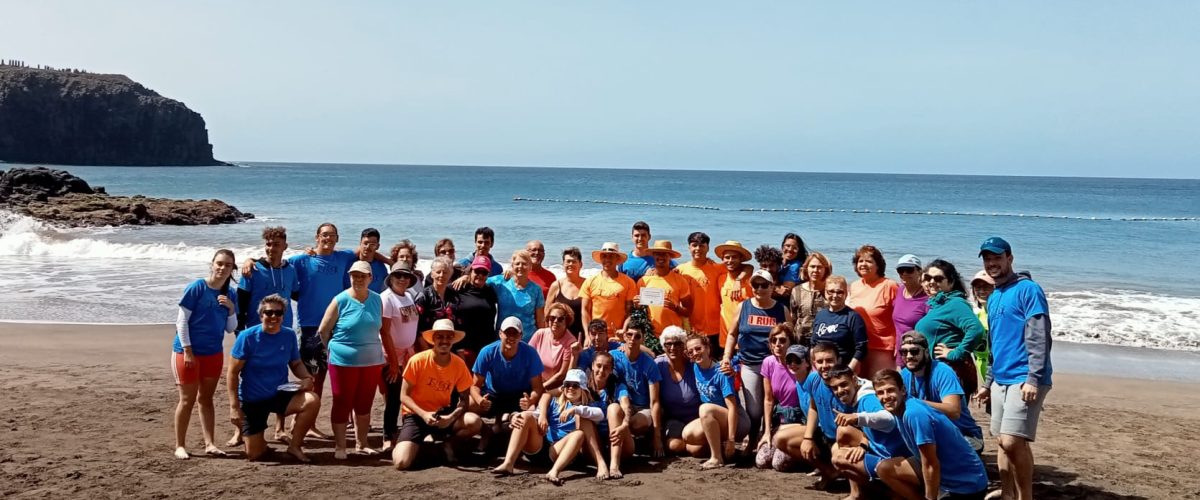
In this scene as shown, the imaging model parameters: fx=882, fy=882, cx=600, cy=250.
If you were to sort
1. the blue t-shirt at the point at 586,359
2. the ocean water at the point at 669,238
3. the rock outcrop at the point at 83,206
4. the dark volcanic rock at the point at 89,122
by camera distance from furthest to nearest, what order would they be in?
the dark volcanic rock at the point at 89,122 < the rock outcrop at the point at 83,206 < the ocean water at the point at 669,238 < the blue t-shirt at the point at 586,359

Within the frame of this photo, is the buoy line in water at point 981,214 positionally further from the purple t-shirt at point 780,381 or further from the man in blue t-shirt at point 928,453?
the man in blue t-shirt at point 928,453

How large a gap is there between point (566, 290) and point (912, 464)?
3.34 metres

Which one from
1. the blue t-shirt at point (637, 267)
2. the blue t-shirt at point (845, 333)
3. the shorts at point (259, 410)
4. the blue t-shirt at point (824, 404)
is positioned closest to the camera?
the blue t-shirt at point (824, 404)

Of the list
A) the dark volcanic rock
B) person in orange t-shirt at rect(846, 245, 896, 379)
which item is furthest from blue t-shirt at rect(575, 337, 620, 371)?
the dark volcanic rock

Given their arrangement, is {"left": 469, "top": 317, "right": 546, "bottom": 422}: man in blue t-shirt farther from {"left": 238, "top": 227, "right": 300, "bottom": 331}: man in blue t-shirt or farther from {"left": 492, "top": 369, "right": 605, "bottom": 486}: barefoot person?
{"left": 238, "top": 227, "right": 300, "bottom": 331}: man in blue t-shirt

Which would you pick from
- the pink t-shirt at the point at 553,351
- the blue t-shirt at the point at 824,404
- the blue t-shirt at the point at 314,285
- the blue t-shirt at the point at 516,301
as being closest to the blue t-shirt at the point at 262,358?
the blue t-shirt at the point at 314,285

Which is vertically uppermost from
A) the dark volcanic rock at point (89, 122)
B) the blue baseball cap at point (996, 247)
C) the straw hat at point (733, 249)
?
the dark volcanic rock at point (89, 122)

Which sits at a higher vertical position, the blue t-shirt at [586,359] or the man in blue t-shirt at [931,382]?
the man in blue t-shirt at [931,382]

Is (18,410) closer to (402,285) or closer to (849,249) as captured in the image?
(402,285)

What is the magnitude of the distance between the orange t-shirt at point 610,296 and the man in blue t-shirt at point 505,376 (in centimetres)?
85

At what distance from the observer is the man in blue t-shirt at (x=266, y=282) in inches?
263

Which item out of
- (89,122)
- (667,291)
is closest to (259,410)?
(667,291)

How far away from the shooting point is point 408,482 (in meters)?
5.98

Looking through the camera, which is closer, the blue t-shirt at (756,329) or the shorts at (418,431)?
the shorts at (418,431)
